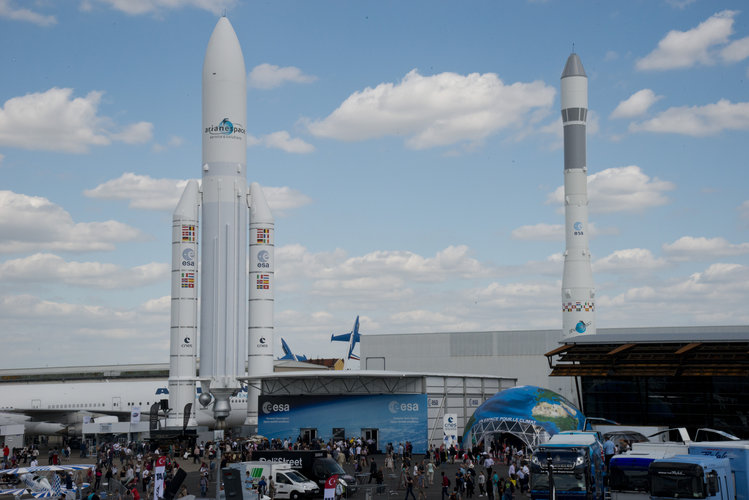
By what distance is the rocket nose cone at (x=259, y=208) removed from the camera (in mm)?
58688

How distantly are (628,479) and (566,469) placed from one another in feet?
5.84

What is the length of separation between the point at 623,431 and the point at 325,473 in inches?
613

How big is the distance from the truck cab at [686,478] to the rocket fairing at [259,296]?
37529 millimetres

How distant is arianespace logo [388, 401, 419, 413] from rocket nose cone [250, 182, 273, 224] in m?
16.1

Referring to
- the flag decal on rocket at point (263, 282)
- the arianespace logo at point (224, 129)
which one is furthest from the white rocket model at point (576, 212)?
the arianespace logo at point (224, 129)

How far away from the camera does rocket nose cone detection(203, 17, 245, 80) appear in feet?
189

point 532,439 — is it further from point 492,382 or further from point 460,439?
point 492,382

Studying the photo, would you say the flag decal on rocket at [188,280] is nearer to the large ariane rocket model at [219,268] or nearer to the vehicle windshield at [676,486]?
the large ariane rocket model at [219,268]

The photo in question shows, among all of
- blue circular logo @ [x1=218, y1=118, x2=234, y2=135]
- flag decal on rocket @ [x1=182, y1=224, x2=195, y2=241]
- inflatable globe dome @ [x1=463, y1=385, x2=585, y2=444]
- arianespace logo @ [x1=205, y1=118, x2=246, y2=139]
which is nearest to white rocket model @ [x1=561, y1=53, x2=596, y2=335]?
inflatable globe dome @ [x1=463, y1=385, x2=585, y2=444]

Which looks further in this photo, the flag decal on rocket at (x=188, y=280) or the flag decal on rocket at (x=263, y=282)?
the flag decal on rocket at (x=263, y=282)

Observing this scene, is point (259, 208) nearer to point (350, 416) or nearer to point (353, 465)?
point (350, 416)

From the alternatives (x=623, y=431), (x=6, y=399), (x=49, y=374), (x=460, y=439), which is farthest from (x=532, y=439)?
(x=49, y=374)

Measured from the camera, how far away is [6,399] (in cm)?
6425

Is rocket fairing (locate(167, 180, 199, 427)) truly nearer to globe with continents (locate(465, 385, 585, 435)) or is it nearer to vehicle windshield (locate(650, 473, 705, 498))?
globe with continents (locate(465, 385, 585, 435))
